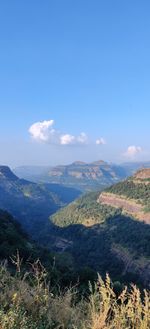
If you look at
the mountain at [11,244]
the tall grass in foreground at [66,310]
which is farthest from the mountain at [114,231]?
the tall grass in foreground at [66,310]

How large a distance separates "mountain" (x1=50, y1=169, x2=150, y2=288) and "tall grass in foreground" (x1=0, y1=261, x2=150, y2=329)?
5815 cm

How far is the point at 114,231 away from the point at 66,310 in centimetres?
10976

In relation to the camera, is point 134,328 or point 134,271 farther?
point 134,271

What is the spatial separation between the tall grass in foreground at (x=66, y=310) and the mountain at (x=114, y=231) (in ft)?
191

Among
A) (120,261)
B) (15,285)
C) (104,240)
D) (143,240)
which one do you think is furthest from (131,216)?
(15,285)

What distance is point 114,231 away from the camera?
114 meters

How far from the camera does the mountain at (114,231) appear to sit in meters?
83.4

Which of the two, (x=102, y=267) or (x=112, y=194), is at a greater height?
(x=112, y=194)

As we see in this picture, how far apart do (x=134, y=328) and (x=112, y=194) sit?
484 feet

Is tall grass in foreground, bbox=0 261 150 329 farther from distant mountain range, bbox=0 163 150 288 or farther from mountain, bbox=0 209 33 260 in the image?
distant mountain range, bbox=0 163 150 288

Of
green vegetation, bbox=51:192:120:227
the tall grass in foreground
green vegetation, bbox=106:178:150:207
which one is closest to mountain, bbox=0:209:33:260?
the tall grass in foreground

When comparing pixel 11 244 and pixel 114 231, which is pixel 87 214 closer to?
pixel 114 231

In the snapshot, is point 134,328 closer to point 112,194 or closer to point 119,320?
point 119,320

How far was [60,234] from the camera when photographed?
12975 cm
